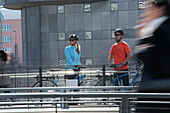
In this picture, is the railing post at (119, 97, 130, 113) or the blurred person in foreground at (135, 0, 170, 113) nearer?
the blurred person in foreground at (135, 0, 170, 113)

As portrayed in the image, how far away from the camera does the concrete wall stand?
27.9 meters

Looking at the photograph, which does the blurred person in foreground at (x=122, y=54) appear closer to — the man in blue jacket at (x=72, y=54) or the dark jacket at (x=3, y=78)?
the man in blue jacket at (x=72, y=54)

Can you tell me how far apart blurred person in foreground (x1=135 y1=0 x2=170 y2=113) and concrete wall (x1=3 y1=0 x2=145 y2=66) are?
24.4 metres

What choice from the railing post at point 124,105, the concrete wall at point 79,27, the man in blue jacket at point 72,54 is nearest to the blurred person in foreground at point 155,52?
the railing post at point 124,105

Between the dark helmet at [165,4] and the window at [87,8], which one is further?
the window at [87,8]

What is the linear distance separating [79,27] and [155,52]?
25712 millimetres

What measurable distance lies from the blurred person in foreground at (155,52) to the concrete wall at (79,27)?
2445 centimetres

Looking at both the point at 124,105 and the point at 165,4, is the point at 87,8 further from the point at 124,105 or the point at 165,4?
the point at 165,4

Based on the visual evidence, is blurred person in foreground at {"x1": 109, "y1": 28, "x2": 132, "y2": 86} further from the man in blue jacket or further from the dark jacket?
the dark jacket

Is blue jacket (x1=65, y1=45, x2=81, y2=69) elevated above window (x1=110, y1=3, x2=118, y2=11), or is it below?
below

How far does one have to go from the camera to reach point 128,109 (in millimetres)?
3498

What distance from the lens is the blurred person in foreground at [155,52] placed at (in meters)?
3.08

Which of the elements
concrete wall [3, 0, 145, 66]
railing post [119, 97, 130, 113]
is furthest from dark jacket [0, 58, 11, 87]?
concrete wall [3, 0, 145, 66]

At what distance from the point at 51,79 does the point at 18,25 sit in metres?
81.2
